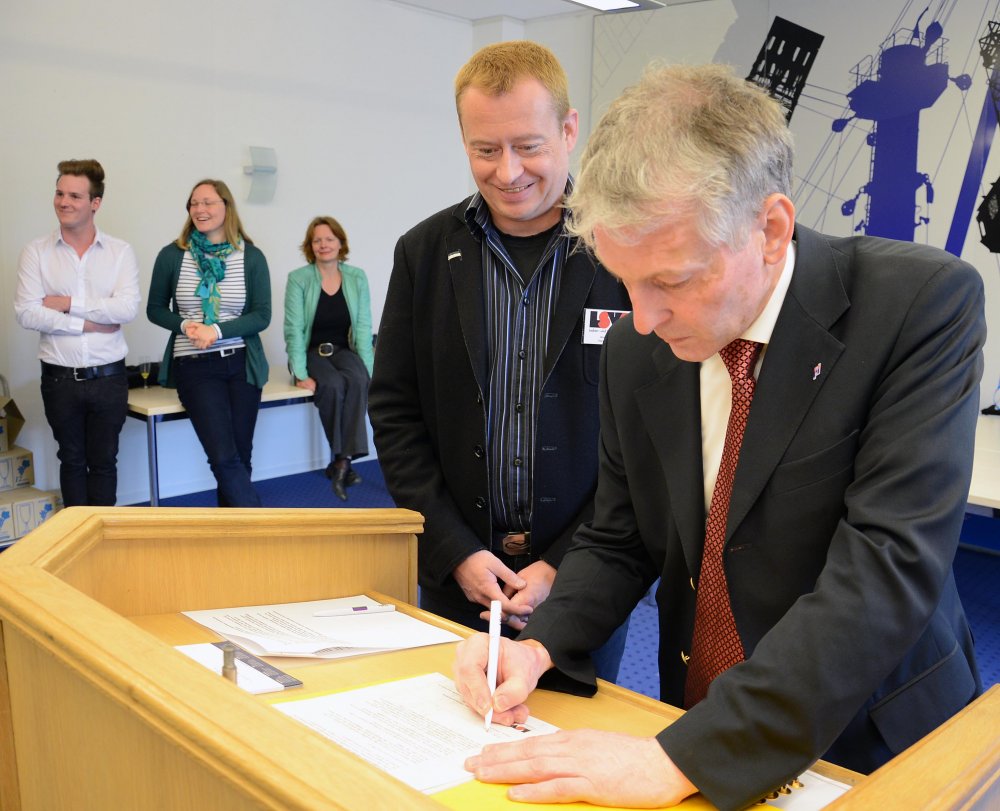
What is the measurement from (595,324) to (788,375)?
29.5 inches

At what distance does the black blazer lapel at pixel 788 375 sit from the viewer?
48.6 inches

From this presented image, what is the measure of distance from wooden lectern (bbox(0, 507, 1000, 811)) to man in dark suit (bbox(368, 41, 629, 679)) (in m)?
0.18

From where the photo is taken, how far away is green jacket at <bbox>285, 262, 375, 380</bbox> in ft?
21.1

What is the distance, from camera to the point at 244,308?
5.32 metres

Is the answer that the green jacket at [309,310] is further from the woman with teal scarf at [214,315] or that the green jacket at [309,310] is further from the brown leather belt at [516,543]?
the brown leather belt at [516,543]

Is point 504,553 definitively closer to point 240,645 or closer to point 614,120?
point 240,645

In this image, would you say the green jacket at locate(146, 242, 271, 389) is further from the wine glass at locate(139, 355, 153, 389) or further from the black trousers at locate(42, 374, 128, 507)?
the wine glass at locate(139, 355, 153, 389)

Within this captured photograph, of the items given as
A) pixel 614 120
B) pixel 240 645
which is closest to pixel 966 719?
pixel 614 120

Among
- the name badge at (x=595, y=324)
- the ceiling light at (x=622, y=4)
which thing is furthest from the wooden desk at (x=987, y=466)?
the ceiling light at (x=622, y=4)

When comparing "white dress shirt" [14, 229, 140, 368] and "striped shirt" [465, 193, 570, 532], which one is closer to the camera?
"striped shirt" [465, 193, 570, 532]

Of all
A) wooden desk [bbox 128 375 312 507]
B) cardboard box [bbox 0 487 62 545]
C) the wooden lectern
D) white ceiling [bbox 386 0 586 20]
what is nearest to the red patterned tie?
the wooden lectern

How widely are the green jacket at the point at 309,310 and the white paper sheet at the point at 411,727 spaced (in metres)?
5.27

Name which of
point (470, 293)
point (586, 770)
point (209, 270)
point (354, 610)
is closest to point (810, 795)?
point (586, 770)

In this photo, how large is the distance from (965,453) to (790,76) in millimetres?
5998
